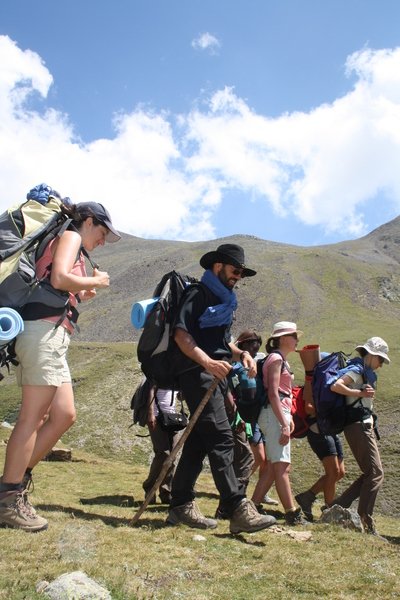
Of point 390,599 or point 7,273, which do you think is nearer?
point 390,599

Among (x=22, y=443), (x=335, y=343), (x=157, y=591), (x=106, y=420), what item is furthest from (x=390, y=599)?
(x=335, y=343)

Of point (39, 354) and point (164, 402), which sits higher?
point (39, 354)

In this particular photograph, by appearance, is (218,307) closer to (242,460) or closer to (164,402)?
(164,402)

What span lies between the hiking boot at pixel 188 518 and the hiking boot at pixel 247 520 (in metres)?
0.52

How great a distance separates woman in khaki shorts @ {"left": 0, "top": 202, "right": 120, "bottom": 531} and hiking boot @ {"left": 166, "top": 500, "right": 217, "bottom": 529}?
1.66 meters

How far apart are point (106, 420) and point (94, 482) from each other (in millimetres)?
13617

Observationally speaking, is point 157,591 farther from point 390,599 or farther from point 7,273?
point 7,273

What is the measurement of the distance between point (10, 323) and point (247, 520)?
3326mm

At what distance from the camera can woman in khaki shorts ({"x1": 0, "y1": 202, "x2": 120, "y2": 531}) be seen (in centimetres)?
549

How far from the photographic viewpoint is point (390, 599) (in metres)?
4.36

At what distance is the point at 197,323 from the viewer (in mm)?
6477

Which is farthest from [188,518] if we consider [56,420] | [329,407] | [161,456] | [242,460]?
[329,407]

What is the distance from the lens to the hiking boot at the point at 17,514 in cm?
539

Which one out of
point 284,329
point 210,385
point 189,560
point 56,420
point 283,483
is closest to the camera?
point 189,560
